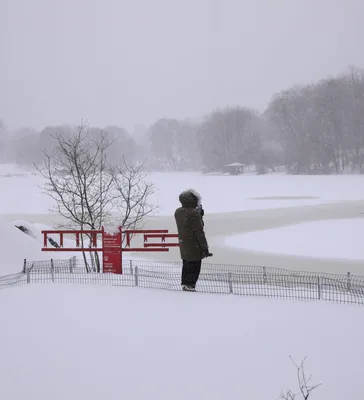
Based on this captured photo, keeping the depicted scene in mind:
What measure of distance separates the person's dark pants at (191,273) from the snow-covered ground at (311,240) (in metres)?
10.1

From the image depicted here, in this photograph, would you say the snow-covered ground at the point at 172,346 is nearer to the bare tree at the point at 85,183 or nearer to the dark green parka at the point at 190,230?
the dark green parka at the point at 190,230

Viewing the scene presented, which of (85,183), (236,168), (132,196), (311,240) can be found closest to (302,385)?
(85,183)

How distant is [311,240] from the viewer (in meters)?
21.1

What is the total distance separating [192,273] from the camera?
842cm

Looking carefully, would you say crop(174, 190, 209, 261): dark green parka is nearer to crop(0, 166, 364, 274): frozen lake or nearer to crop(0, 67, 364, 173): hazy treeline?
crop(0, 166, 364, 274): frozen lake

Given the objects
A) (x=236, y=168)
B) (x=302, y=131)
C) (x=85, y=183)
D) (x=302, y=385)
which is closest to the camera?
(x=302, y=385)

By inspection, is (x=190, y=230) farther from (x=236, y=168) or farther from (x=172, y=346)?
(x=236, y=168)

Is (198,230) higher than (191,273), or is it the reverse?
(198,230)

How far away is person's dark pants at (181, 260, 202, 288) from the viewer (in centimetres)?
837

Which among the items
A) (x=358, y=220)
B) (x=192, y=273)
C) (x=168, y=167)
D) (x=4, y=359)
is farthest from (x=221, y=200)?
(x=168, y=167)

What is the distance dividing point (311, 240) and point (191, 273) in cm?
1370

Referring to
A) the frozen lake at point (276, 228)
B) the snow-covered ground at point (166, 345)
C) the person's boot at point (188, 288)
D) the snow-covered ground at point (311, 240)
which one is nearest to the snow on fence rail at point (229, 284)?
the person's boot at point (188, 288)

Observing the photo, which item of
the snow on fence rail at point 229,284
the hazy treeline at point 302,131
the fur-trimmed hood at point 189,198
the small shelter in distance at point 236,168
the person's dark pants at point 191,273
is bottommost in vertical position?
the snow on fence rail at point 229,284

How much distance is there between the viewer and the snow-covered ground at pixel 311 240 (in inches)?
722
